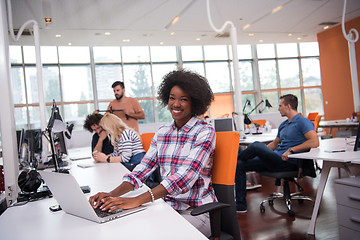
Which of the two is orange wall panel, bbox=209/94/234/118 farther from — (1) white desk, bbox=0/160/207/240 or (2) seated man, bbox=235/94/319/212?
(1) white desk, bbox=0/160/207/240

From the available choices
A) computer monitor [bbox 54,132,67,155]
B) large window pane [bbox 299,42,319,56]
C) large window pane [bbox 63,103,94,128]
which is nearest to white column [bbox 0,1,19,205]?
computer monitor [bbox 54,132,67,155]

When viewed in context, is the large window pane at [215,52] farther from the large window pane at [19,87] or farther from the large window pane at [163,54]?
the large window pane at [19,87]

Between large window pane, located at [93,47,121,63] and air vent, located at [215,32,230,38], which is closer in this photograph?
air vent, located at [215,32,230,38]

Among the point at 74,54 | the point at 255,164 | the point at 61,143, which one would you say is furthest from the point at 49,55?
the point at 255,164

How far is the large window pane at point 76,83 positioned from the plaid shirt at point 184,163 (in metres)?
10.4

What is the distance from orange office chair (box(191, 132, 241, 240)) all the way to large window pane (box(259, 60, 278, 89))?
1246 centimetres

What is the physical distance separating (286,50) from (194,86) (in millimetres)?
13286

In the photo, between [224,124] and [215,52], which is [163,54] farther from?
[224,124]

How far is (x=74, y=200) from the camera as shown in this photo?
119 centimetres

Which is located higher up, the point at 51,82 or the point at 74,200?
the point at 51,82

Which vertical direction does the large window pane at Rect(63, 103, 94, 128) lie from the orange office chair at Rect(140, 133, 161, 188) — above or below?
above

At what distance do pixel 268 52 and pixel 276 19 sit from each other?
5055 millimetres

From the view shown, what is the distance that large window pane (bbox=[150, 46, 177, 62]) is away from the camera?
12234 mm

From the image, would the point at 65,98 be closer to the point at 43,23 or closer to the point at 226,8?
the point at 43,23
